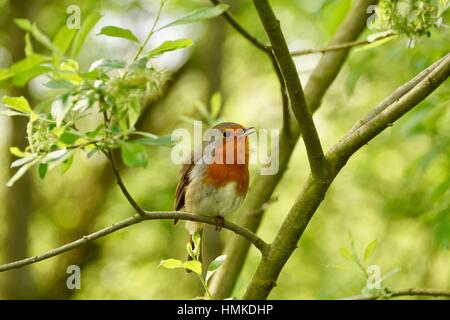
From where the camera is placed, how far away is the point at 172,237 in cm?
741

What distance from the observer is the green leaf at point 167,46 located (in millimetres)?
1871

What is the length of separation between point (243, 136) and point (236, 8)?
336 cm

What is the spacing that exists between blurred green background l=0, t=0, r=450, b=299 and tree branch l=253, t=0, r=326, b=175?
10.3ft

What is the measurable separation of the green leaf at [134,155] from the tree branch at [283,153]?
208 cm

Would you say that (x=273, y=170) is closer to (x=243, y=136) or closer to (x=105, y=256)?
(x=243, y=136)

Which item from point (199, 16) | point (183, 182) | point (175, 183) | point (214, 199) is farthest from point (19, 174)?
point (175, 183)

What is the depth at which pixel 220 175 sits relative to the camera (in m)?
3.52

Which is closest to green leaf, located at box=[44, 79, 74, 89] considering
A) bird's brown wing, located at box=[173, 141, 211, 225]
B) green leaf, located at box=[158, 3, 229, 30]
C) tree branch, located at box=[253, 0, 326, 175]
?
green leaf, located at box=[158, 3, 229, 30]

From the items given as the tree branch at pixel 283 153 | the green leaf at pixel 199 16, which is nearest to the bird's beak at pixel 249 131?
the tree branch at pixel 283 153

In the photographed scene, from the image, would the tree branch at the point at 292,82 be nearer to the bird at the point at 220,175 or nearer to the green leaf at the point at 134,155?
the green leaf at the point at 134,155

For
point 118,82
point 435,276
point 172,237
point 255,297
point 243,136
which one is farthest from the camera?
point 172,237

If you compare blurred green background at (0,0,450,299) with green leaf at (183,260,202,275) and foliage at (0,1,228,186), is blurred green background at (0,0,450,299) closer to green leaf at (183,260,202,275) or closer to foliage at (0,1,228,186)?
green leaf at (183,260,202,275)

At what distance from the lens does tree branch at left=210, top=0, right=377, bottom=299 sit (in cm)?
379
